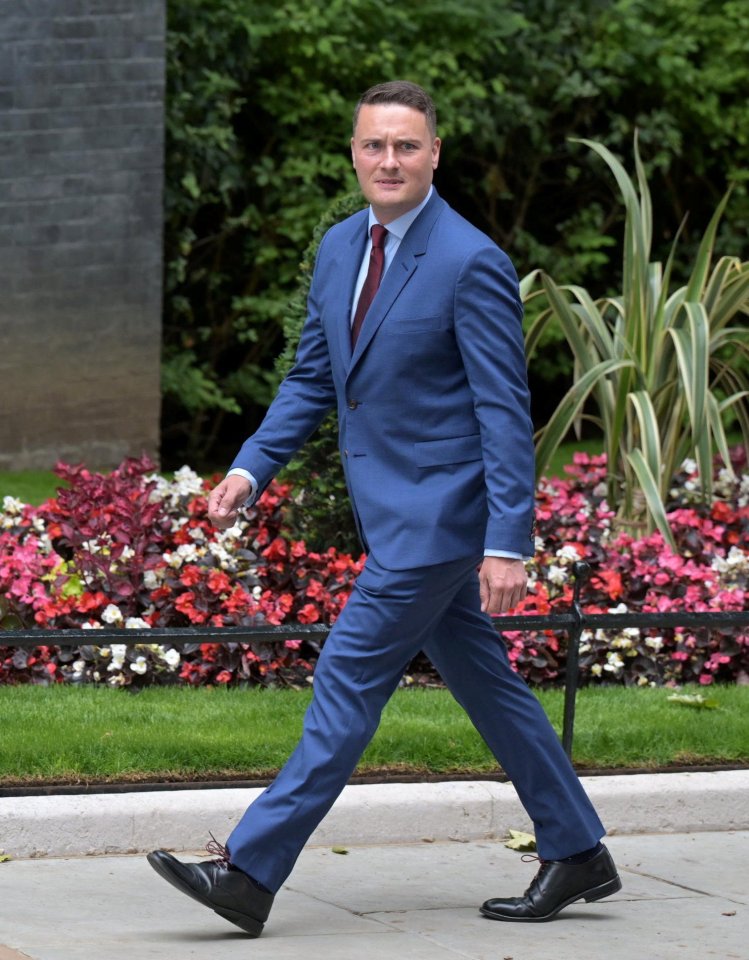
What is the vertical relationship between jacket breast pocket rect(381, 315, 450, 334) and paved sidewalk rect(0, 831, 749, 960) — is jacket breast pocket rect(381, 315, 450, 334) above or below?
above

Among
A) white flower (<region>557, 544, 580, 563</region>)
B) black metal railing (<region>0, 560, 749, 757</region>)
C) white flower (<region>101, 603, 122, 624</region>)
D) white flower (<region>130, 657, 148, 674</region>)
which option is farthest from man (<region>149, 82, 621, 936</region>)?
white flower (<region>557, 544, 580, 563</region>)

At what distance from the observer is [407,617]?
3.88 m

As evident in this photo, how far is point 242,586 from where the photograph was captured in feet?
21.0

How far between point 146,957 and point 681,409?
433cm

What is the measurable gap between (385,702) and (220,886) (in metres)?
0.53

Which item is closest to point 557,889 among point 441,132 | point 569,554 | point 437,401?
point 437,401

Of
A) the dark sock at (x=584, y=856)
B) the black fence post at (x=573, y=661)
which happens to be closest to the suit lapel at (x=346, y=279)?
the dark sock at (x=584, y=856)

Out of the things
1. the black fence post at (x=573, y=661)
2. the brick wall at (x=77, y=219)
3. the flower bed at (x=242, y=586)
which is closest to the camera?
the black fence post at (x=573, y=661)

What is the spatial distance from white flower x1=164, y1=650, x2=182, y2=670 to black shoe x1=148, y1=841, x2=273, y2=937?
2082 mm

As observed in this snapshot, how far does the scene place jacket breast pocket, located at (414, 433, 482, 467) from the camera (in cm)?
390

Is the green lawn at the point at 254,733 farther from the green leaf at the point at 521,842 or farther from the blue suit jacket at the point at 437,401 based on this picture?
the blue suit jacket at the point at 437,401

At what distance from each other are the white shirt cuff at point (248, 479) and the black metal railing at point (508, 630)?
90cm

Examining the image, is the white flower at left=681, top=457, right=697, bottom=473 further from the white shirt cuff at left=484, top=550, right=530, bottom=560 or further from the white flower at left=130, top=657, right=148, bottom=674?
the white shirt cuff at left=484, top=550, right=530, bottom=560

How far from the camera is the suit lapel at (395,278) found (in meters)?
3.91
